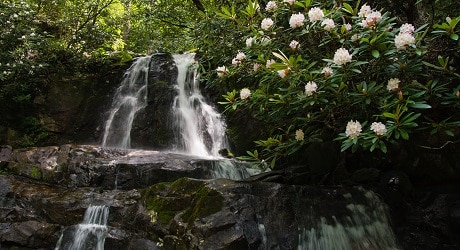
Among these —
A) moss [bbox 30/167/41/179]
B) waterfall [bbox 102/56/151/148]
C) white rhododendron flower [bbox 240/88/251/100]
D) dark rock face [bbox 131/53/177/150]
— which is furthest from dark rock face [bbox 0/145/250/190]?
white rhododendron flower [bbox 240/88/251/100]

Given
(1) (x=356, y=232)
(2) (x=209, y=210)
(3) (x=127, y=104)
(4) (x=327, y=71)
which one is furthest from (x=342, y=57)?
(3) (x=127, y=104)

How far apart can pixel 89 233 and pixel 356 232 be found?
3.42m

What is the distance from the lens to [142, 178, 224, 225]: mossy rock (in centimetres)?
408

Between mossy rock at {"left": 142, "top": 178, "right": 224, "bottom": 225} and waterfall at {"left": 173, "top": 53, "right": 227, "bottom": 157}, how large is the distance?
342 centimetres

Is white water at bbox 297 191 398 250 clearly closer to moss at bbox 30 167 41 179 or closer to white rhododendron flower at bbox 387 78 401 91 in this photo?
white rhododendron flower at bbox 387 78 401 91

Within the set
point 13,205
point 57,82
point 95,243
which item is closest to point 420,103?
point 95,243

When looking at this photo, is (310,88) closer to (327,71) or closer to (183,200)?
(327,71)

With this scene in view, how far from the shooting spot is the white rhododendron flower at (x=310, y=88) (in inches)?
127

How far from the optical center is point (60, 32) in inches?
420

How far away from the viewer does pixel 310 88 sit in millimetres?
3236

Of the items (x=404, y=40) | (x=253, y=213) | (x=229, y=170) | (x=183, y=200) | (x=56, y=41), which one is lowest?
(x=253, y=213)

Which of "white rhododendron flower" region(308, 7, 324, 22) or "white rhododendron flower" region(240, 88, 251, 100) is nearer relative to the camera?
"white rhododendron flower" region(308, 7, 324, 22)

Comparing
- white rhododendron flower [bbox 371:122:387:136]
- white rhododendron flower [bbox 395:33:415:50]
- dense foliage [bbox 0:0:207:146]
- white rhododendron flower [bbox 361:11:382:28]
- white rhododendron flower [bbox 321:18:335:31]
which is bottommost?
white rhododendron flower [bbox 371:122:387:136]

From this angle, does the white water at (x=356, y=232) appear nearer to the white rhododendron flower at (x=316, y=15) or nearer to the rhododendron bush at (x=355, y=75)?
the rhododendron bush at (x=355, y=75)
